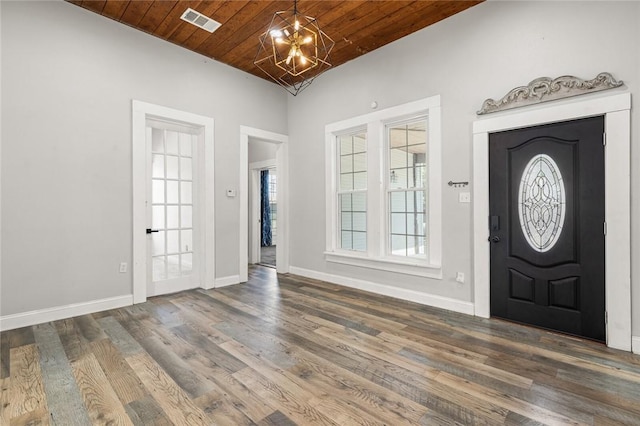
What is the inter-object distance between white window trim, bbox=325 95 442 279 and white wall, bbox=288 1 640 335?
0.30 feet

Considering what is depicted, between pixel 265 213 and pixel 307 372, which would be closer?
pixel 307 372

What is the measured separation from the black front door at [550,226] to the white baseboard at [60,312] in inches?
166

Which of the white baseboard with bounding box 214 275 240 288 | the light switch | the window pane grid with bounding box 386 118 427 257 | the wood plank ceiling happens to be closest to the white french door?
the white baseboard with bounding box 214 275 240 288

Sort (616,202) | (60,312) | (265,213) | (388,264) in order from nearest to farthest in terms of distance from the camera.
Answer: (616,202) < (60,312) < (388,264) < (265,213)

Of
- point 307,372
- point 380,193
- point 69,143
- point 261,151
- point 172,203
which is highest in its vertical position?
point 261,151

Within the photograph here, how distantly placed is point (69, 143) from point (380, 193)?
365 cm

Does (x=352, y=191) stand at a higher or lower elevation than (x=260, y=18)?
lower

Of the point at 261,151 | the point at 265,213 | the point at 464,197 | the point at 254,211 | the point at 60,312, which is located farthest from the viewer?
the point at 265,213

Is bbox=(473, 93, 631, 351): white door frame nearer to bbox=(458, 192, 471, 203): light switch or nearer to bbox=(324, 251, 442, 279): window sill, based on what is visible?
bbox=(458, 192, 471, 203): light switch

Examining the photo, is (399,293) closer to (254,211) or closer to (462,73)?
(462,73)

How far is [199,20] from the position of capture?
3.57 meters

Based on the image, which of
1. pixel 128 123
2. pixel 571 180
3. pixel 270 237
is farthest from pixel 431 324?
pixel 270 237

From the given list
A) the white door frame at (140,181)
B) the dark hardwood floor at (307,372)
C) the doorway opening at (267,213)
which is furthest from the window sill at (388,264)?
the doorway opening at (267,213)

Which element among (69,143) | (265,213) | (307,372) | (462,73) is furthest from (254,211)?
(307,372)
